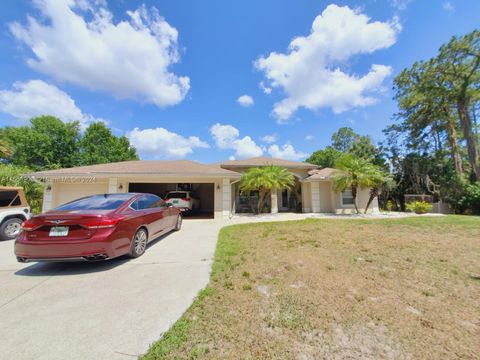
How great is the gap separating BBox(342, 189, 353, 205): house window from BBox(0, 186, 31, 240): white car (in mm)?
16624

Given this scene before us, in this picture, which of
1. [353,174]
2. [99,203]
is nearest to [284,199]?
[353,174]

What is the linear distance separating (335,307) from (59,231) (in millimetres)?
4929

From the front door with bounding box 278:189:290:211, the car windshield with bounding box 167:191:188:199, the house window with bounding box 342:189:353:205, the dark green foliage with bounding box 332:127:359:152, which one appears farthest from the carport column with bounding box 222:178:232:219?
the dark green foliage with bounding box 332:127:359:152

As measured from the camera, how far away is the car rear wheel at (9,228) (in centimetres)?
676

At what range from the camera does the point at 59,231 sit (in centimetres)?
390

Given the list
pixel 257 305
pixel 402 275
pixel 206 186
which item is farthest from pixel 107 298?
pixel 206 186

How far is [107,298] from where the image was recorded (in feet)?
9.86

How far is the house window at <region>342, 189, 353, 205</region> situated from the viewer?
47.6ft

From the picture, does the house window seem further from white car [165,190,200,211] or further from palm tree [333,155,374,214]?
white car [165,190,200,211]

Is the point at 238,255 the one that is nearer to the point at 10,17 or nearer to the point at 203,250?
the point at 203,250

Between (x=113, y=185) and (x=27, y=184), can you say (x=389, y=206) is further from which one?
(x=27, y=184)

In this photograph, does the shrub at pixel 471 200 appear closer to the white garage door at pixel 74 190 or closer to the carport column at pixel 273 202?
the carport column at pixel 273 202

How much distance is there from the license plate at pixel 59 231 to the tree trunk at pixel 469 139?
25703 millimetres

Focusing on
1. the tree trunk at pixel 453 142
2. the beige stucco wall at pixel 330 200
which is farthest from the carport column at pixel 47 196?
the tree trunk at pixel 453 142
